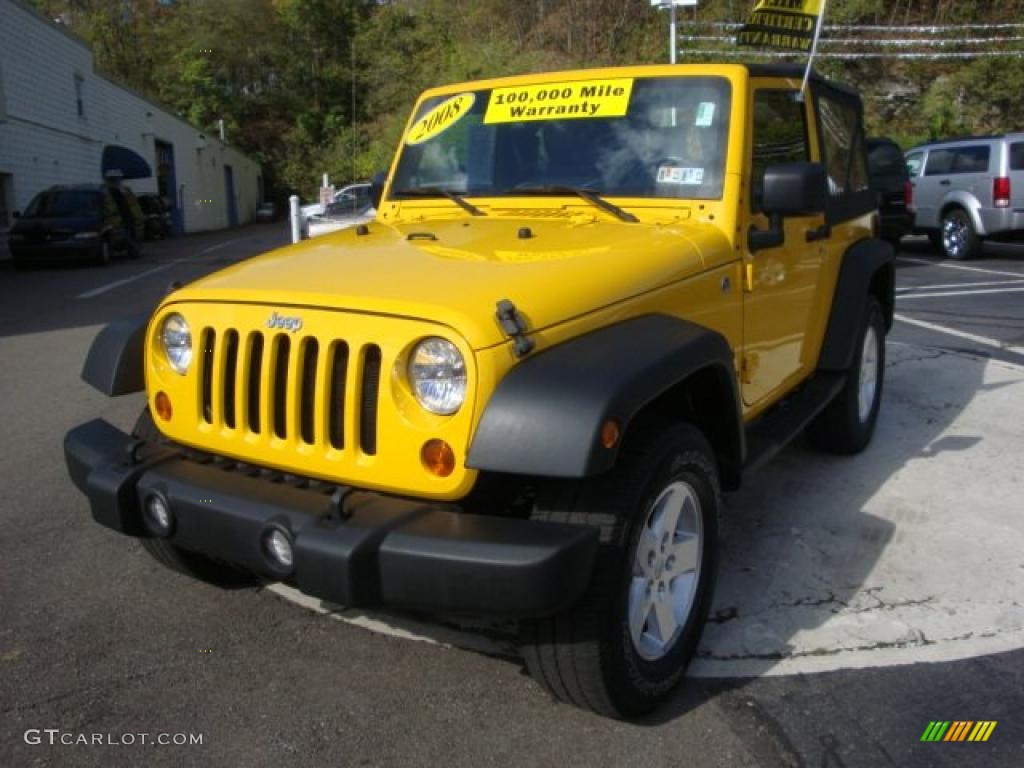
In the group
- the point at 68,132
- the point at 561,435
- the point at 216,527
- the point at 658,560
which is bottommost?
the point at 658,560

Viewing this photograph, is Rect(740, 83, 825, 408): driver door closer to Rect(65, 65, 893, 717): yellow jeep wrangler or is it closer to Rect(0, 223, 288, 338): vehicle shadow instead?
Rect(65, 65, 893, 717): yellow jeep wrangler

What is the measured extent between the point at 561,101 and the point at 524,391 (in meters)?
1.99

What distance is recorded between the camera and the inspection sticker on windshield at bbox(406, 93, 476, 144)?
426 cm

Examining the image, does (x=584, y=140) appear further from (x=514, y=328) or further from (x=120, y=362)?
(x=120, y=362)

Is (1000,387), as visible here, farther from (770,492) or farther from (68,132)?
(68,132)

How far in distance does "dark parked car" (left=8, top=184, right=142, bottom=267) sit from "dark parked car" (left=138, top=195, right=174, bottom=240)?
287 inches

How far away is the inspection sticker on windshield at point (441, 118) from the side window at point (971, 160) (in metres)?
12.9

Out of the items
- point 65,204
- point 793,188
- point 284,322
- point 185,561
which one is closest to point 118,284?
point 65,204

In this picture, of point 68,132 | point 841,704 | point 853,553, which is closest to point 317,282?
point 841,704

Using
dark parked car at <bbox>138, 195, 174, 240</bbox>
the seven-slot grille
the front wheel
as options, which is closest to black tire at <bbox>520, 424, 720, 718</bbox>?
the seven-slot grille

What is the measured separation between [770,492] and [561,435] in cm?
262

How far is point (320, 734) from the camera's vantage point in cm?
270

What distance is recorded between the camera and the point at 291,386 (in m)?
2.64

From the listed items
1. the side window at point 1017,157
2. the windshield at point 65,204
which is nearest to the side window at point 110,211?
the windshield at point 65,204
